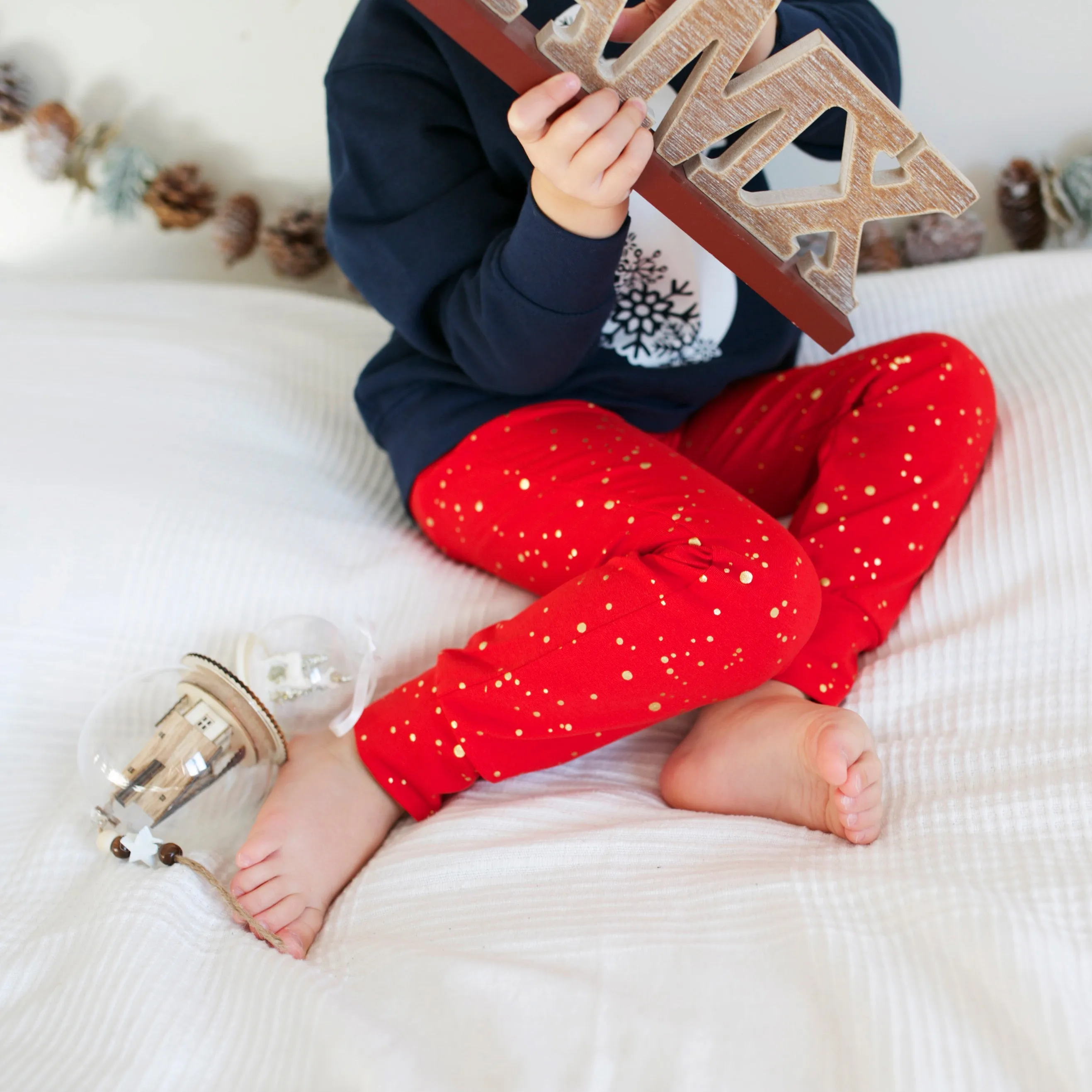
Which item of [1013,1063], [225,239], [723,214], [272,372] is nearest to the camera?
[1013,1063]

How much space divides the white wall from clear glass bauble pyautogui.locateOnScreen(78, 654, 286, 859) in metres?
0.74

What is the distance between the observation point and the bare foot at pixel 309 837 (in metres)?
0.60

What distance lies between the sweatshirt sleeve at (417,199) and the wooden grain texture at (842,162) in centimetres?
18

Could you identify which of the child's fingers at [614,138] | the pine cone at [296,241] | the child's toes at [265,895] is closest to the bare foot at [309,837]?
the child's toes at [265,895]

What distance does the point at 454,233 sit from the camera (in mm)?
781

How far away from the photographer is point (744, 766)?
0.62 m

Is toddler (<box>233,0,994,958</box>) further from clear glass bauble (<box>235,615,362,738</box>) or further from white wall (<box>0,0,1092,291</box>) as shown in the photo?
white wall (<box>0,0,1092,291</box>)

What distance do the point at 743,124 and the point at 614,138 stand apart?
0.07 m

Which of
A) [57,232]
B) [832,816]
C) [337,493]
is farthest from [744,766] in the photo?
[57,232]

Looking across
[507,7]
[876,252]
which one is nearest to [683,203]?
[507,7]

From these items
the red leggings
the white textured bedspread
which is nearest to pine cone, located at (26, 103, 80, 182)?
the white textured bedspread

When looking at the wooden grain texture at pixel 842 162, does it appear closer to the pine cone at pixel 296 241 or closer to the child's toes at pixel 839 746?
the child's toes at pixel 839 746

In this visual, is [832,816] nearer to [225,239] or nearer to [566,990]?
[566,990]

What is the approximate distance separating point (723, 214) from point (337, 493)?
0.46 meters
